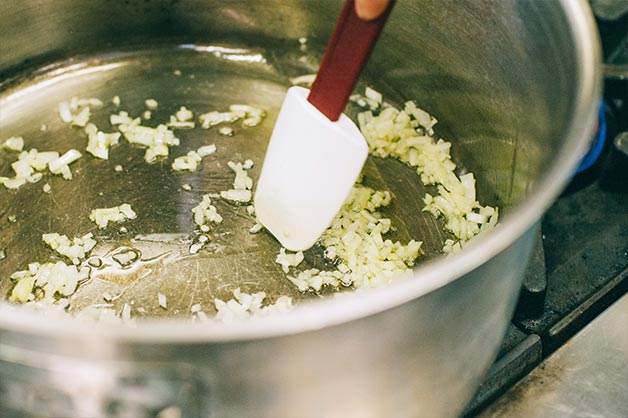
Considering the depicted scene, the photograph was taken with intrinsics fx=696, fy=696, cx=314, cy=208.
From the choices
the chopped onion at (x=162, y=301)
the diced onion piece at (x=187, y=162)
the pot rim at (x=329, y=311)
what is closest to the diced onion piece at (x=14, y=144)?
the diced onion piece at (x=187, y=162)

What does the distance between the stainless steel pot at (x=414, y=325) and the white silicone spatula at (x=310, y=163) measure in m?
0.25

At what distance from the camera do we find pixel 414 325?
1.81 ft

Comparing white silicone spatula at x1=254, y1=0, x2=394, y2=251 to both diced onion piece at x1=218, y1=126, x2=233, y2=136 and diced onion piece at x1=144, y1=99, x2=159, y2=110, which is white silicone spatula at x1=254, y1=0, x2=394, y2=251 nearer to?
diced onion piece at x1=218, y1=126, x2=233, y2=136

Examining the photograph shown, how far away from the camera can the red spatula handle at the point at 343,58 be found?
0.77m

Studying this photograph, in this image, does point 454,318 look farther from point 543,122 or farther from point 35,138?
point 35,138

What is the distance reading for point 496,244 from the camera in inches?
20.7

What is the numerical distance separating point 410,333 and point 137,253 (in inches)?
21.4

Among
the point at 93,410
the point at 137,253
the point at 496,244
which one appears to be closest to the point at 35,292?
the point at 137,253

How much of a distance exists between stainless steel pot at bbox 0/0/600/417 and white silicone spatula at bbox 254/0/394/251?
0.25 meters

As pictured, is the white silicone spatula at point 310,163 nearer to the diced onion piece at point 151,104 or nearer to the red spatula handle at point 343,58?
the red spatula handle at point 343,58

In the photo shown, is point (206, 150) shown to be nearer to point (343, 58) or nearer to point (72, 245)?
point (72, 245)

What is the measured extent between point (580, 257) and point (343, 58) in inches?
18.0

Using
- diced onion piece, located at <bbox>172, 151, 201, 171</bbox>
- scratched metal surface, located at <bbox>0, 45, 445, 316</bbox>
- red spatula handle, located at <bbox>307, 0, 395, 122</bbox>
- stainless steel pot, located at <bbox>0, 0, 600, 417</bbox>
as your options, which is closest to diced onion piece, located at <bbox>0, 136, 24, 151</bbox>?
scratched metal surface, located at <bbox>0, 45, 445, 316</bbox>

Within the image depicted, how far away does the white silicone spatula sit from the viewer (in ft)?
2.95
